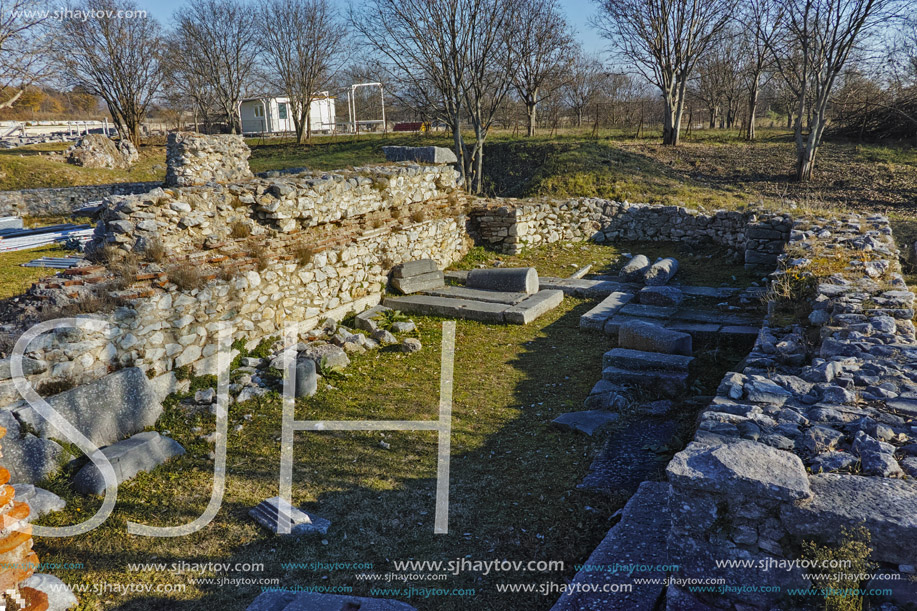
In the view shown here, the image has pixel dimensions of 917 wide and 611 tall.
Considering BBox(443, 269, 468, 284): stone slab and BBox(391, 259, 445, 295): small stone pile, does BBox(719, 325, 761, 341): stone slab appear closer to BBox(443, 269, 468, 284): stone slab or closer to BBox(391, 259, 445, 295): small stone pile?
BBox(443, 269, 468, 284): stone slab

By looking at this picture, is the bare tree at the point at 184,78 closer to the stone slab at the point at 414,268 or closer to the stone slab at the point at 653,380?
the stone slab at the point at 414,268

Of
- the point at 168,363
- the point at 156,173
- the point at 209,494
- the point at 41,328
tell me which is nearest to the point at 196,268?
the point at 168,363

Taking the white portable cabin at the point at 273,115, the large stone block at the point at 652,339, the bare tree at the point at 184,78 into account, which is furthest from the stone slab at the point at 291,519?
the white portable cabin at the point at 273,115

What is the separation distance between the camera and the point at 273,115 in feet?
152

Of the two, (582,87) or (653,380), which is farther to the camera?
(582,87)

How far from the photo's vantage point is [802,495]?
2750mm

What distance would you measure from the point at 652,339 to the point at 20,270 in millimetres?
11614

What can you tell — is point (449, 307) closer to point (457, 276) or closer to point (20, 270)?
point (457, 276)

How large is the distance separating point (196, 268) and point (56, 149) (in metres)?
30.1

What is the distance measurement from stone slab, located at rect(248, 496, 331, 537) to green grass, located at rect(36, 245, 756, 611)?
8 centimetres

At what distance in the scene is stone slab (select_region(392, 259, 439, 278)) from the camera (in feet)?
32.2

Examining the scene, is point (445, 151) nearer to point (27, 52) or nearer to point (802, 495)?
point (802, 495)

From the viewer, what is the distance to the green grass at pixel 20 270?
9.63 meters

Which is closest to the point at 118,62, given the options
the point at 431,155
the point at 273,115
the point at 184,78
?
the point at 184,78
